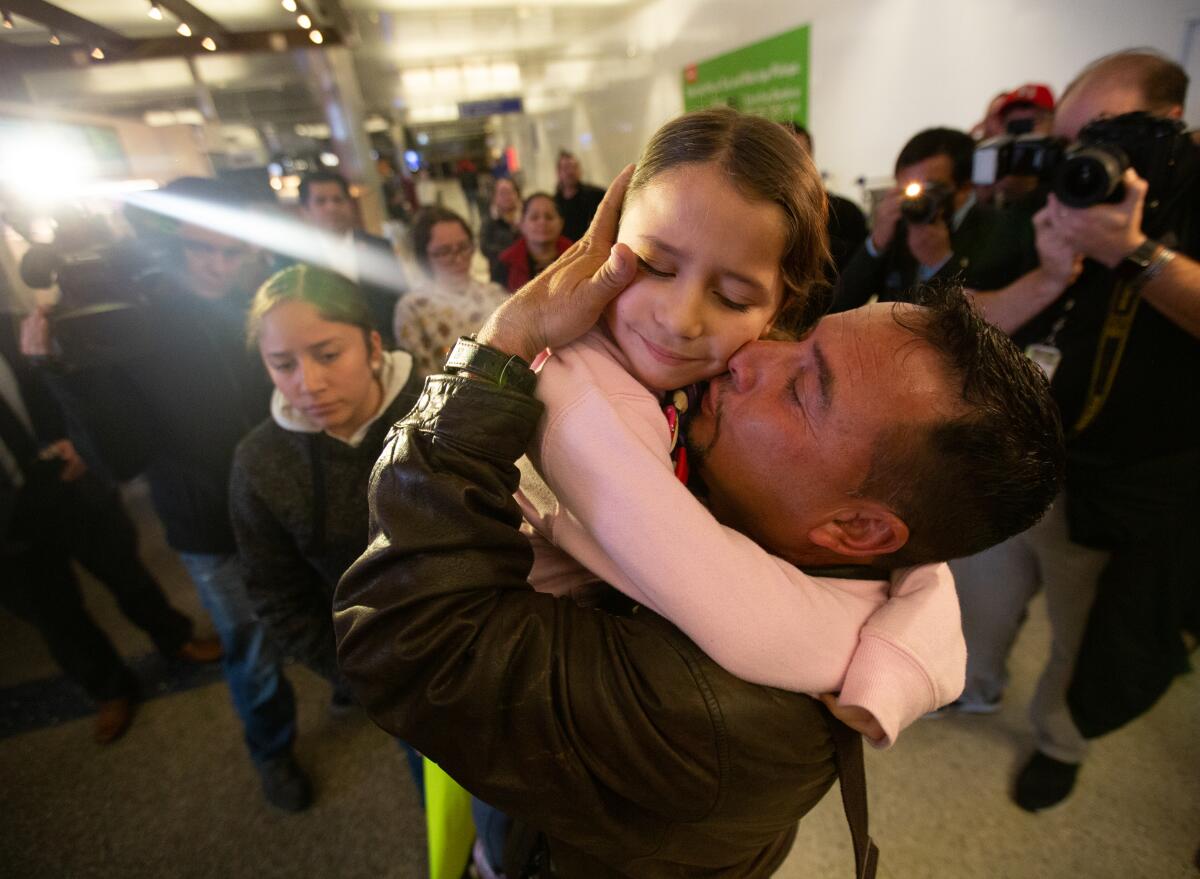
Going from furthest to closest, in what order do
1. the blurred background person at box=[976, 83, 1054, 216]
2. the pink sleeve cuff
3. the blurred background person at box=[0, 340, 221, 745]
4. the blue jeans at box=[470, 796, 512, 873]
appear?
the blurred background person at box=[0, 340, 221, 745], the blurred background person at box=[976, 83, 1054, 216], the blue jeans at box=[470, 796, 512, 873], the pink sleeve cuff

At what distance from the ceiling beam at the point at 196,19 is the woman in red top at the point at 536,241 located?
2016mm

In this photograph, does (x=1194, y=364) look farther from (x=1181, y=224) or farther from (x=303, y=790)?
(x=303, y=790)

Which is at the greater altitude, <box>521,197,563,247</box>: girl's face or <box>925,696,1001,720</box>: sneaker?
<box>521,197,563,247</box>: girl's face

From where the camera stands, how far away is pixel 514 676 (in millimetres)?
627

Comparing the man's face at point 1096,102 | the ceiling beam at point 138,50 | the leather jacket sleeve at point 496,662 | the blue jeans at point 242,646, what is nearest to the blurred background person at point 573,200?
the ceiling beam at point 138,50

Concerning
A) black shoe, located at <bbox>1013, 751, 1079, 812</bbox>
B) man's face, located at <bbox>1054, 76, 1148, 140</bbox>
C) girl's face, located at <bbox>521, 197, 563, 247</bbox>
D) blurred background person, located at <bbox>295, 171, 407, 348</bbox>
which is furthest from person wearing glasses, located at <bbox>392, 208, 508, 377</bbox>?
black shoe, located at <bbox>1013, 751, 1079, 812</bbox>

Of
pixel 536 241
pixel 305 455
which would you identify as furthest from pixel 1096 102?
pixel 536 241

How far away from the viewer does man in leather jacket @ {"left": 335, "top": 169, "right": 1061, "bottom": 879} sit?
0.62m

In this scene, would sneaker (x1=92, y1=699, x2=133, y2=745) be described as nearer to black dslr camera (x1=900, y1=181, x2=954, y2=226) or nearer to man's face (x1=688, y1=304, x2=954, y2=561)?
man's face (x1=688, y1=304, x2=954, y2=561)

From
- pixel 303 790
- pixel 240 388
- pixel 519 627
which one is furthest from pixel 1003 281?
pixel 303 790

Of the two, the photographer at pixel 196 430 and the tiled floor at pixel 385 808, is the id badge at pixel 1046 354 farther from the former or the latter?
the photographer at pixel 196 430

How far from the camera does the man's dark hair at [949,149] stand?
193cm

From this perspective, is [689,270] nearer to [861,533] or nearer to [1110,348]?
[861,533]

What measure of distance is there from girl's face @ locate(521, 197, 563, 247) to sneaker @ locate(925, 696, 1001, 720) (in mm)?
3338
